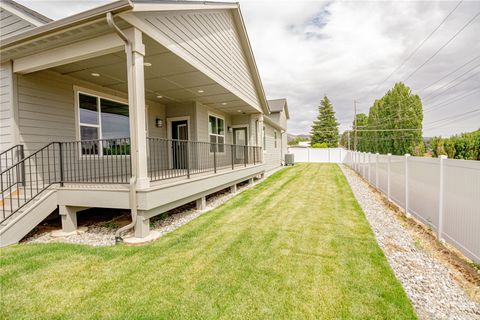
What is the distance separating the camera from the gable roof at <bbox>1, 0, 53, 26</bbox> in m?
5.11

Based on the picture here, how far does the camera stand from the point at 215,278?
3.00m

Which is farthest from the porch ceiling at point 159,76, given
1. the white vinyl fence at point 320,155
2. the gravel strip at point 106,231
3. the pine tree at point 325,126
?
the pine tree at point 325,126

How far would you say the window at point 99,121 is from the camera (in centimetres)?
644

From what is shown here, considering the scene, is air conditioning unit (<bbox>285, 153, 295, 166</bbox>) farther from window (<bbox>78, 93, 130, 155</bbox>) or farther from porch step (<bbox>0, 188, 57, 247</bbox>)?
porch step (<bbox>0, 188, 57, 247</bbox>)

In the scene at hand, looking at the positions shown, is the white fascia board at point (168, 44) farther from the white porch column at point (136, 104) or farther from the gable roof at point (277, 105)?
the gable roof at point (277, 105)

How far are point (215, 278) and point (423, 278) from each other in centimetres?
257

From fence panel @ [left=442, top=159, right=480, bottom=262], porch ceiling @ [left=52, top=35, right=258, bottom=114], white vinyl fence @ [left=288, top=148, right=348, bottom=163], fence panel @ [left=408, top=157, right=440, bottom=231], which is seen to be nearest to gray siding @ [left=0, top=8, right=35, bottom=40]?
porch ceiling @ [left=52, top=35, right=258, bottom=114]

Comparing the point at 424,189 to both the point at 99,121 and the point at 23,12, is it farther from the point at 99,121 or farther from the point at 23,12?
the point at 23,12

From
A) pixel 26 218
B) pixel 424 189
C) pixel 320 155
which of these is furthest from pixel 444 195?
pixel 320 155

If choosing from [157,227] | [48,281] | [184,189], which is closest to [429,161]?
[184,189]

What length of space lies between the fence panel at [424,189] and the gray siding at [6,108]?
327 inches

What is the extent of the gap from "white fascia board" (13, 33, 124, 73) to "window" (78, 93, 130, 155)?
55.5 inches

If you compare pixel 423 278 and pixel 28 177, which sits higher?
pixel 28 177

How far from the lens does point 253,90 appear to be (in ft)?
36.5
